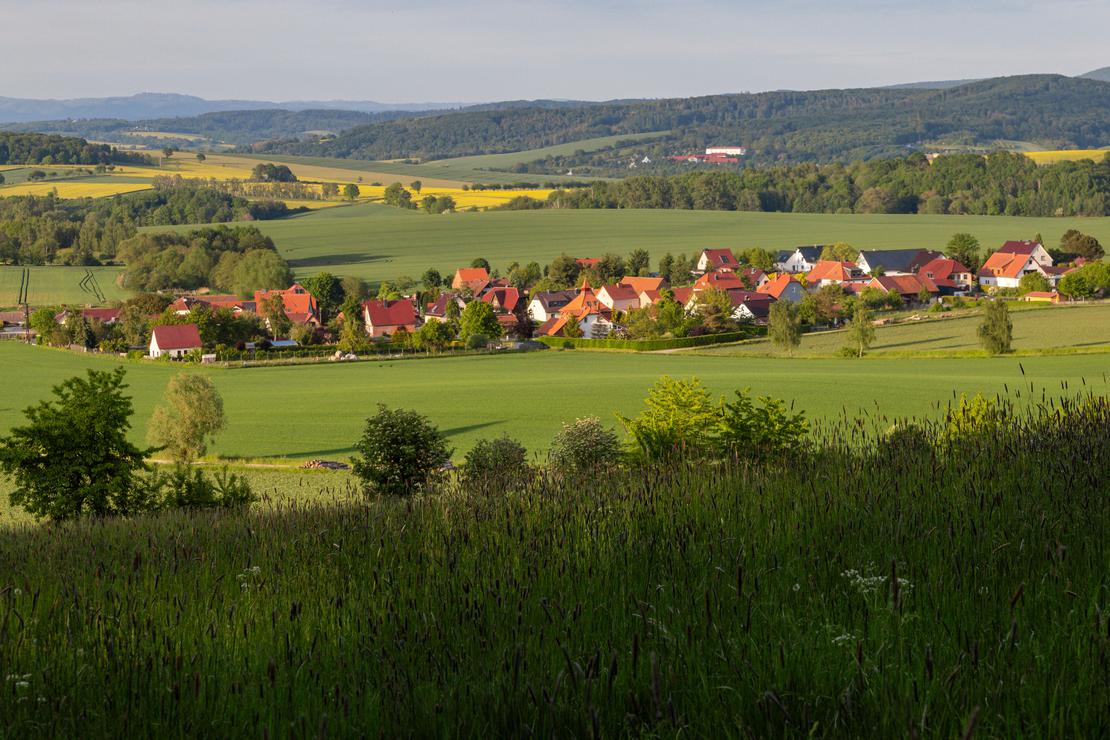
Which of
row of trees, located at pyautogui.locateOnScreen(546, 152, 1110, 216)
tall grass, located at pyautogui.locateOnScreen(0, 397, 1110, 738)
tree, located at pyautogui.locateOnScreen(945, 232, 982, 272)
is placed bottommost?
tree, located at pyautogui.locateOnScreen(945, 232, 982, 272)

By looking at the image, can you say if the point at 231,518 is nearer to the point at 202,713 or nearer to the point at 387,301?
the point at 202,713

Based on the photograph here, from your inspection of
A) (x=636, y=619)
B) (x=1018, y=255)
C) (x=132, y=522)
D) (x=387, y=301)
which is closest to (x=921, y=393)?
(x=132, y=522)

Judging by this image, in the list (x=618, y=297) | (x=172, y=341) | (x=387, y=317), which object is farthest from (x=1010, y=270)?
(x=172, y=341)

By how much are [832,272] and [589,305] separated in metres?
31.5

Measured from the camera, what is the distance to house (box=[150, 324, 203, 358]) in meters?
77.1

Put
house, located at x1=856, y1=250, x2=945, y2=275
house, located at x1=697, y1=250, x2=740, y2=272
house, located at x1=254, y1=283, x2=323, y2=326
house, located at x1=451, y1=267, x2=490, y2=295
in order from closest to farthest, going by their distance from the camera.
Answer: house, located at x1=254, y1=283, x2=323, y2=326
house, located at x1=856, y1=250, x2=945, y2=275
house, located at x1=451, y1=267, x2=490, y2=295
house, located at x1=697, y1=250, x2=740, y2=272

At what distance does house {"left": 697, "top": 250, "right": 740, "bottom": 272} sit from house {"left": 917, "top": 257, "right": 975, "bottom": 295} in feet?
71.7

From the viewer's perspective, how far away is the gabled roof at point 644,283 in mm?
105562

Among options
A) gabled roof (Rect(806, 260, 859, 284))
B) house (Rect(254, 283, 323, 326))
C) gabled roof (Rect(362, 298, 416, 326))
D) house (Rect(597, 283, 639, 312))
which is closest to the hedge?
gabled roof (Rect(362, 298, 416, 326))

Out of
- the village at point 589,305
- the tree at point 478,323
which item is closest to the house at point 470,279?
the village at point 589,305

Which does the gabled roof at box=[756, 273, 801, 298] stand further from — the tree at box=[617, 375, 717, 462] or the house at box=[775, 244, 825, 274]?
the tree at box=[617, 375, 717, 462]

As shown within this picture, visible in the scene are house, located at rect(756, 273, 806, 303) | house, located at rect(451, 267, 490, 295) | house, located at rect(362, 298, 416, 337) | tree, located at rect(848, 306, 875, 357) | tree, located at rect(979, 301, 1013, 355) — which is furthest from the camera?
house, located at rect(451, 267, 490, 295)

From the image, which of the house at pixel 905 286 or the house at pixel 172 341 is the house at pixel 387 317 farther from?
the house at pixel 905 286

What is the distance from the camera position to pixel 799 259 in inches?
5108
